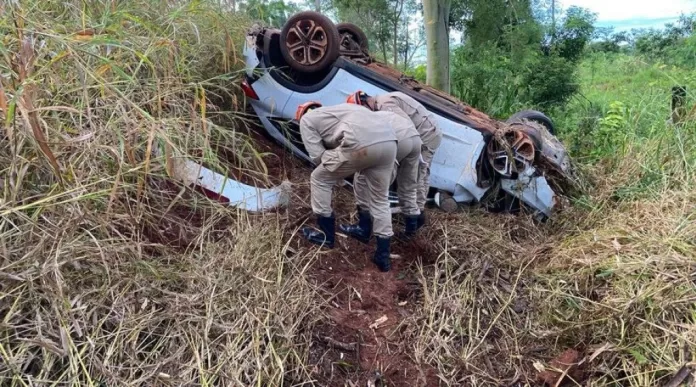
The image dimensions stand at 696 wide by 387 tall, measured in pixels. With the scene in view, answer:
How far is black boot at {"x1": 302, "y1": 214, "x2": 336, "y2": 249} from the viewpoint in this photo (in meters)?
3.59

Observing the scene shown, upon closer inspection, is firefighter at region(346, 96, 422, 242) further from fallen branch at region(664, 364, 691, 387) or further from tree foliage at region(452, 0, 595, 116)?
tree foliage at region(452, 0, 595, 116)

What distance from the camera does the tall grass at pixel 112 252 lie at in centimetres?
228

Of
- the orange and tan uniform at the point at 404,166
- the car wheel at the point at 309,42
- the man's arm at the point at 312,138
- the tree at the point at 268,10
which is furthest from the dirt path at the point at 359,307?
the tree at the point at 268,10

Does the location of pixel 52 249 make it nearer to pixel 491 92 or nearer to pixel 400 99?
pixel 400 99

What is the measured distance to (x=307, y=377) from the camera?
8.43 feet

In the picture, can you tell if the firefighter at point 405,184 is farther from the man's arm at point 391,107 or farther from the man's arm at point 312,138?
the man's arm at point 312,138

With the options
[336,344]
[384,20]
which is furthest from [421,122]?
[384,20]

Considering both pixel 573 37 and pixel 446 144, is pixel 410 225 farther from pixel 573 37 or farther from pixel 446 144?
pixel 573 37

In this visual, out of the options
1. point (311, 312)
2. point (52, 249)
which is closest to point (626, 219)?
point (311, 312)

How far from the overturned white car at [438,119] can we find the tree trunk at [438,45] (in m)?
2.85

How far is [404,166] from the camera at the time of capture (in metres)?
3.87

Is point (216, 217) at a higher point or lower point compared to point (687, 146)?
lower

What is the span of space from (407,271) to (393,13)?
27.5 feet

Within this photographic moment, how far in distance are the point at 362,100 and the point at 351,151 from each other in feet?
2.40
